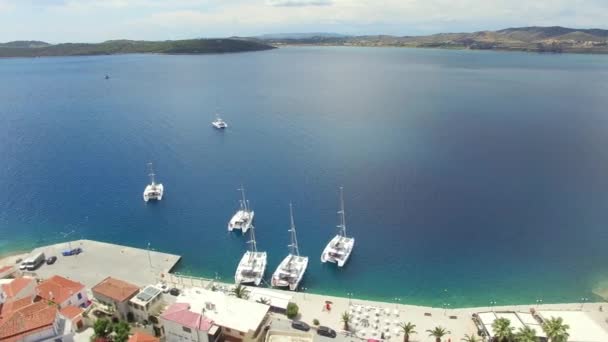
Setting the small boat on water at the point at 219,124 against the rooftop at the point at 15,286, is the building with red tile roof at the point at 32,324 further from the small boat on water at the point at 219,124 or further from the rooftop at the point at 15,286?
the small boat on water at the point at 219,124

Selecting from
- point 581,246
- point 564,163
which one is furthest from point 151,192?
point 564,163

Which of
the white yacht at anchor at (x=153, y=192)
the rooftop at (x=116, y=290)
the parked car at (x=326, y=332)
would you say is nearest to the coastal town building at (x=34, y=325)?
the rooftop at (x=116, y=290)

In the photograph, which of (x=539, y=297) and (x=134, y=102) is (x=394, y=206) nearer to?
(x=539, y=297)

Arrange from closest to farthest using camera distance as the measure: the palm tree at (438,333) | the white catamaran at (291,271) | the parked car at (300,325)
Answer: the palm tree at (438,333) < the parked car at (300,325) < the white catamaran at (291,271)

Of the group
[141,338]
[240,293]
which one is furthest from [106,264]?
[240,293]

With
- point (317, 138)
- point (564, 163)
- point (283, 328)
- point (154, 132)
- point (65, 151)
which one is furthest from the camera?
point (154, 132)
